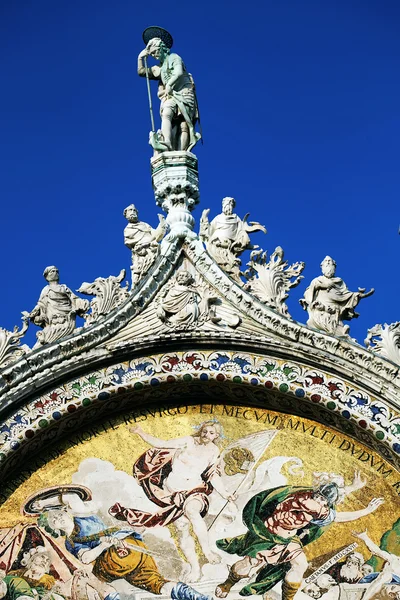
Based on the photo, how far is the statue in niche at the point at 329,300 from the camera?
12281 millimetres

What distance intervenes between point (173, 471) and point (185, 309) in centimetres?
124

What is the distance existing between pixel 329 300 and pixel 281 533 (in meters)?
1.84

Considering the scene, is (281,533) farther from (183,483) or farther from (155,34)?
(155,34)

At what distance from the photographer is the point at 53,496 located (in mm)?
11945

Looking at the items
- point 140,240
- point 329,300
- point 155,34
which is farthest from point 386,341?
point 155,34

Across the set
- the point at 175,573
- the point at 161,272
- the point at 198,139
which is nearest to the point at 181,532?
the point at 175,573

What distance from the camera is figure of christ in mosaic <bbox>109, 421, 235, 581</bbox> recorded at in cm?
1180

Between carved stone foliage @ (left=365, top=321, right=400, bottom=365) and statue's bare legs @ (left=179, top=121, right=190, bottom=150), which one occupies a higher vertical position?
statue's bare legs @ (left=179, top=121, right=190, bottom=150)

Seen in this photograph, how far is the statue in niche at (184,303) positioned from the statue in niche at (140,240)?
0.26m

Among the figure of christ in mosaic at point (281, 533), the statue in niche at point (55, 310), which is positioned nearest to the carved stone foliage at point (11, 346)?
the statue in niche at point (55, 310)

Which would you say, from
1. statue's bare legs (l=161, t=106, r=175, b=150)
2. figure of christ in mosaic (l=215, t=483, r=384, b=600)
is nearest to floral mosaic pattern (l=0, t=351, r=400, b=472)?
figure of christ in mosaic (l=215, t=483, r=384, b=600)

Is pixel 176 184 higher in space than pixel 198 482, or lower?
higher

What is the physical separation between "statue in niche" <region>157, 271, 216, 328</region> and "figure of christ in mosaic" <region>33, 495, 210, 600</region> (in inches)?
61.0

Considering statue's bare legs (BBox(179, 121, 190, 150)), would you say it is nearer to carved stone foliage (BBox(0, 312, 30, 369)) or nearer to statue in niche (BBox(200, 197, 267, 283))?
statue in niche (BBox(200, 197, 267, 283))
